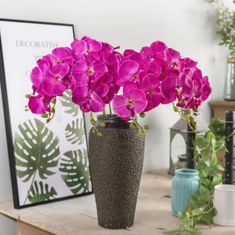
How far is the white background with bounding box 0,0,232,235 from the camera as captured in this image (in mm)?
1694

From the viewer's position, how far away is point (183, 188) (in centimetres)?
146

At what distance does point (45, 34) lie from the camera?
1.69 m

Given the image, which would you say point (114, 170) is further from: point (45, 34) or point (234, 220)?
point (45, 34)

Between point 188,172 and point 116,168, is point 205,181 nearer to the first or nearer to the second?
point 188,172

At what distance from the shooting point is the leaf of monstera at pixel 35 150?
158 cm

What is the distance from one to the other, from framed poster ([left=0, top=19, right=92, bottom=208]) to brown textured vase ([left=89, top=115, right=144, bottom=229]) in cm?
33

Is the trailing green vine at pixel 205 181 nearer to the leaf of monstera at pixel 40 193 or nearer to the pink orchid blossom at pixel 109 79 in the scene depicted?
the pink orchid blossom at pixel 109 79

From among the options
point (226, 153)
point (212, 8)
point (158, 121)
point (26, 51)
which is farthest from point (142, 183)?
point (212, 8)

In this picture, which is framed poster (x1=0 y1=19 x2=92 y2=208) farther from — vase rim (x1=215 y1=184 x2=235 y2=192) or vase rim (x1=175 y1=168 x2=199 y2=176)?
vase rim (x1=215 y1=184 x2=235 y2=192)

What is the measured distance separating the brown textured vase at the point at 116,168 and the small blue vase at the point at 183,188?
0.18 m

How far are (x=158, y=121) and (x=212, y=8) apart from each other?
68 cm

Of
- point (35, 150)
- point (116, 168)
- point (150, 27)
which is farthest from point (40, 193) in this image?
point (150, 27)

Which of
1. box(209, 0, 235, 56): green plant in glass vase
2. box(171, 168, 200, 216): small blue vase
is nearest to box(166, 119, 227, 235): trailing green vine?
box(171, 168, 200, 216): small blue vase

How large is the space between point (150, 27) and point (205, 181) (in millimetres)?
Answer: 897
